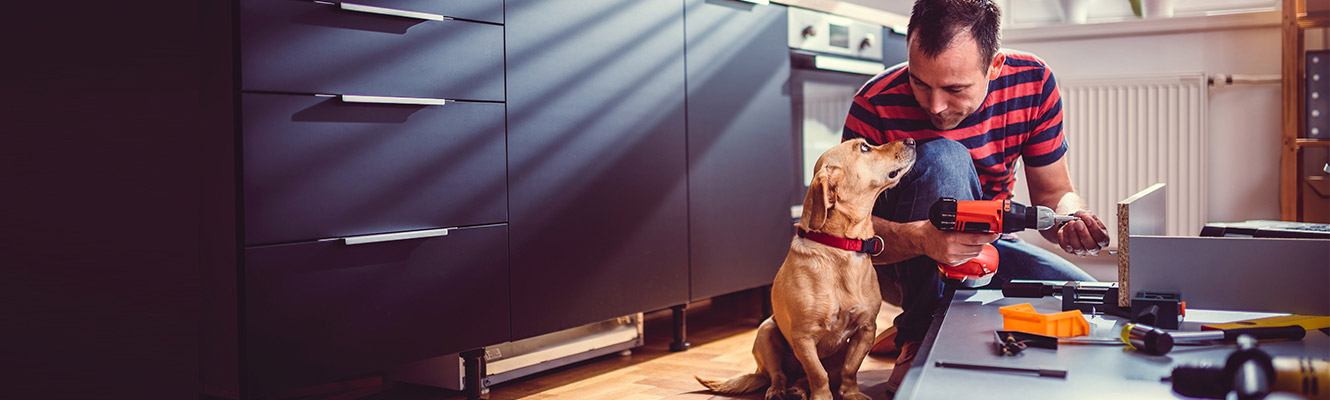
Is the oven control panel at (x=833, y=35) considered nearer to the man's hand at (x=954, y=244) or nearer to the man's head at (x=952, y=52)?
the man's head at (x=952, y=52)

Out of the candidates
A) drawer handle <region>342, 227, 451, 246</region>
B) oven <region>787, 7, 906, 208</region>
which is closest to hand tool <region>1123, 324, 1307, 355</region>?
drawer handle <region>342, 227, 451, 246</region>

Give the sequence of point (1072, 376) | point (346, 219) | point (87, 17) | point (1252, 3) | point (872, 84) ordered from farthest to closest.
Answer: point (1252, 3) → point (872, 84) → point (346, 219) → point (87, 17) → point (1072, 376)

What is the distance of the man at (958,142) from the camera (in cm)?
161

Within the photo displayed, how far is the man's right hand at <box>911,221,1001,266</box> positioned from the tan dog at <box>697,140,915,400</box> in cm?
11

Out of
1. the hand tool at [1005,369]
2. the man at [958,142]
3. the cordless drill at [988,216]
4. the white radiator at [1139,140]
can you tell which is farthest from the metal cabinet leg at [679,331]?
the white radiator at [1139,140]

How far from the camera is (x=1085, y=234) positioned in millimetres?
1496

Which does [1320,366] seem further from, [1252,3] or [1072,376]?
[1252,3]

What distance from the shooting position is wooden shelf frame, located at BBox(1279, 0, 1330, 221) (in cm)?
294

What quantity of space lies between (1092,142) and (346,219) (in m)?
2.84

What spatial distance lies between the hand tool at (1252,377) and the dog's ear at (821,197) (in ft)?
2.45

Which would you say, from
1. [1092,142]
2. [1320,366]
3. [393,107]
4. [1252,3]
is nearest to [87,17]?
[393,107]

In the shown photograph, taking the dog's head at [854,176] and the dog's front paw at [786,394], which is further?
the dog's front paw at [786,394]

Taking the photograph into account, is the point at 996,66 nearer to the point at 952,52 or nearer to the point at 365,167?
the point at 952,52

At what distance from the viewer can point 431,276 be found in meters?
1.86
